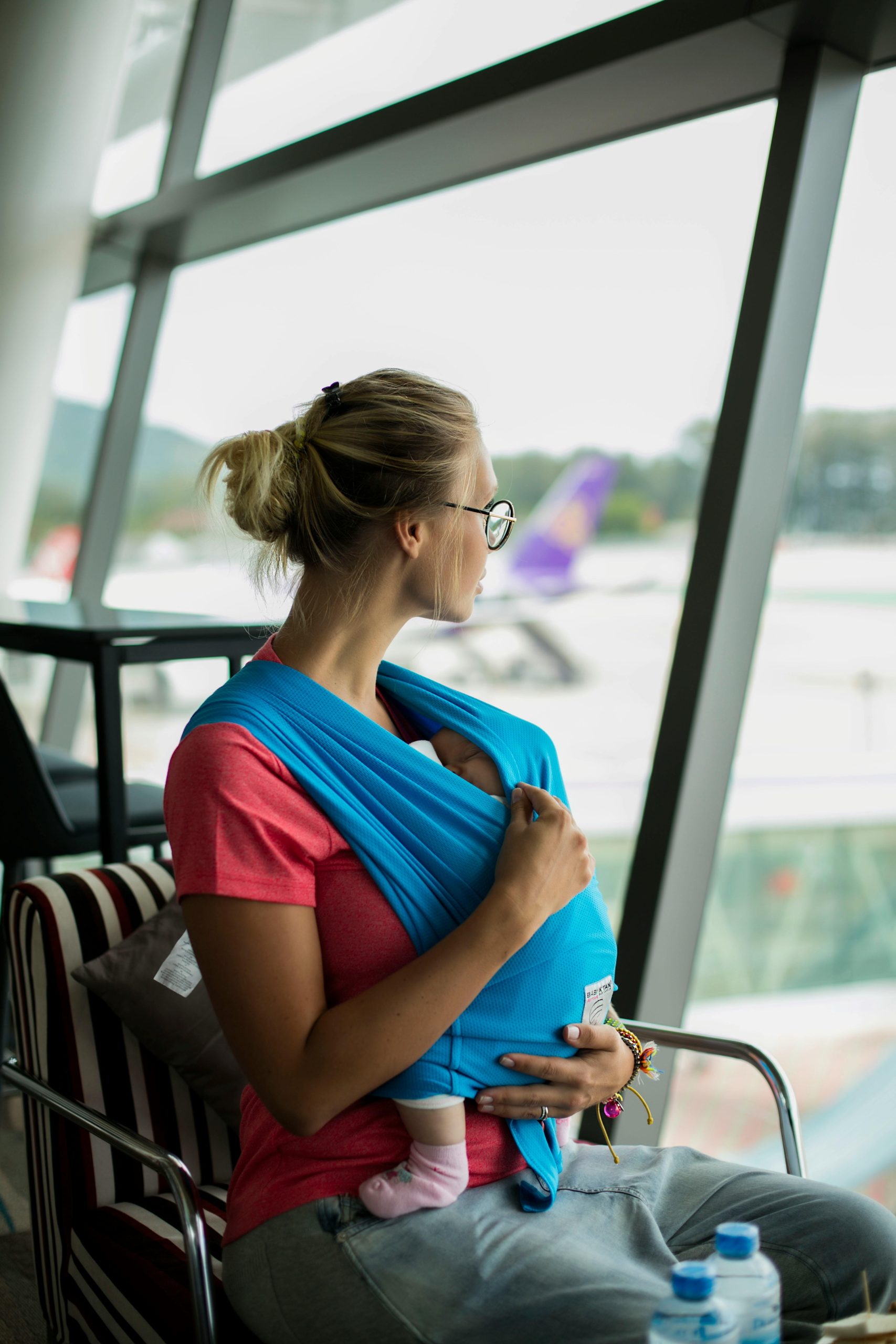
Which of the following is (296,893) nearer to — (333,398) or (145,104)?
(333,398)

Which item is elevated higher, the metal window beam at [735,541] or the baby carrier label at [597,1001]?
the metal window beam at [735,541]

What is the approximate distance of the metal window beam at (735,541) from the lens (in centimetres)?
189

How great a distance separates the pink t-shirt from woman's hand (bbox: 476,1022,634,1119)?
0.05 metres

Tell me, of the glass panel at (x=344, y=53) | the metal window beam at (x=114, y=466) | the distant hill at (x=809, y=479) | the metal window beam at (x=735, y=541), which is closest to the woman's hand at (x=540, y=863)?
the metal window beam at (x=735, y=541)

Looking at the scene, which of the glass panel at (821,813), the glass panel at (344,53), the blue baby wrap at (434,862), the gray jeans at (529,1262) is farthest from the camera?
the glass panel at (821,813)

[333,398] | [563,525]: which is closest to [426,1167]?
[333,398]

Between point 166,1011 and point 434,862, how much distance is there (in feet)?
1.85

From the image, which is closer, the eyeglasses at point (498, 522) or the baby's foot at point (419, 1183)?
the baby's foot at point (419, 1183)

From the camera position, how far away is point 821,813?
59.5ft

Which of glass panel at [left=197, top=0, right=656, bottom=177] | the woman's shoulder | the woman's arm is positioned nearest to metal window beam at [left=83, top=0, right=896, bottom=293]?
glass panel at [left=197, top=0, right=656, bottom=177]

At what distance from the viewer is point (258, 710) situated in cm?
111

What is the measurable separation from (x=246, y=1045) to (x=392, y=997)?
142 millimetres

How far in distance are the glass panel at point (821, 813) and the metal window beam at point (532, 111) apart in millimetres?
6184

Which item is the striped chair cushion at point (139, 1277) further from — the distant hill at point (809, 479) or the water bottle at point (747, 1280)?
the distant hill at point (809, 479)
